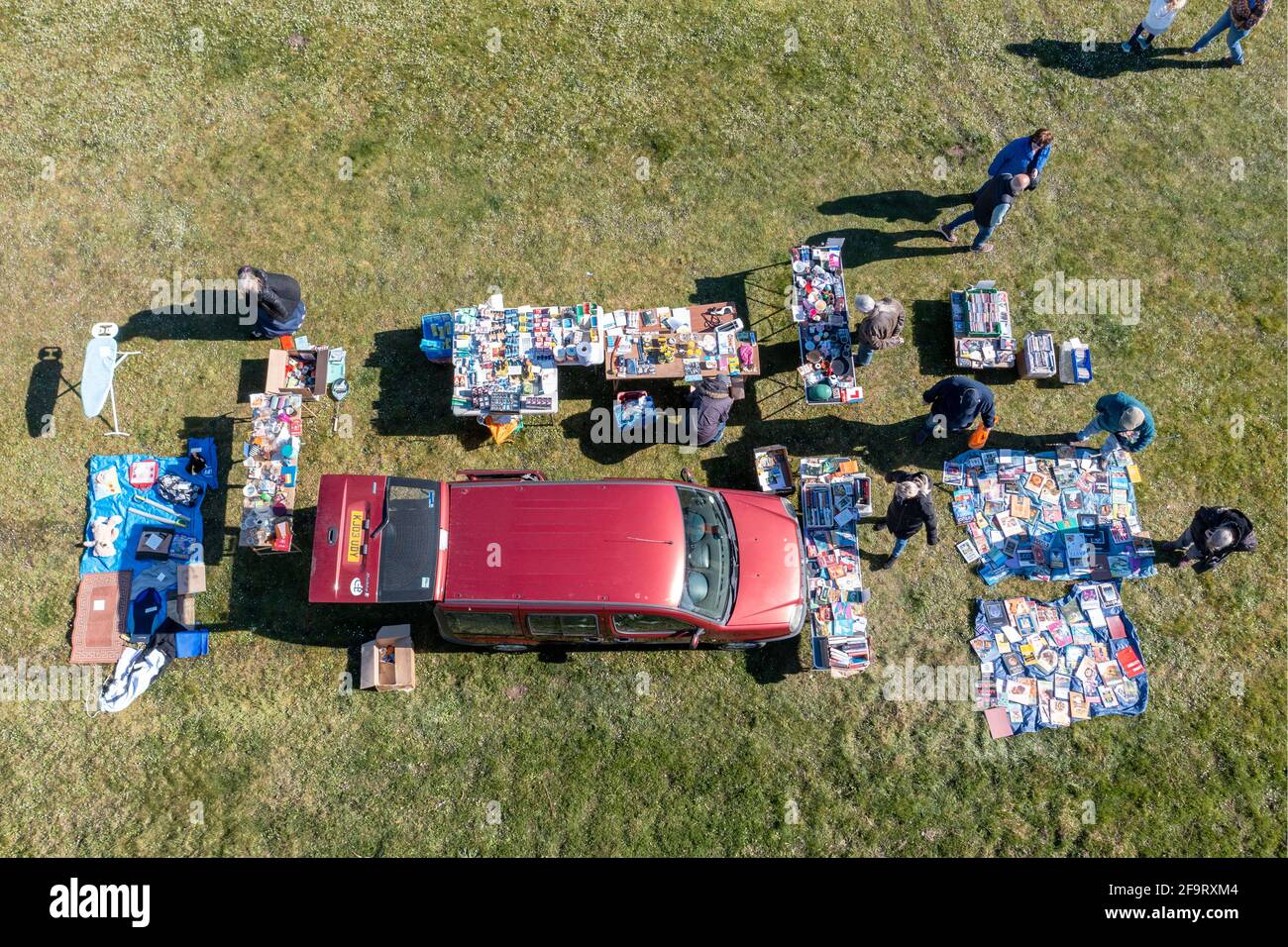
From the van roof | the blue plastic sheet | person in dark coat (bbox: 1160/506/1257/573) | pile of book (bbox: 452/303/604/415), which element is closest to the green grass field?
the blue plastic sheet

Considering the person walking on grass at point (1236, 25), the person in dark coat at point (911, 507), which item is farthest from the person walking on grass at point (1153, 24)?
the person in dark coat at point (911, 507)

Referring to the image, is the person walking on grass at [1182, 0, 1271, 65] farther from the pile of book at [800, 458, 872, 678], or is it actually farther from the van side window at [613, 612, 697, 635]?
the van side window at [613, 612, 697, 635]

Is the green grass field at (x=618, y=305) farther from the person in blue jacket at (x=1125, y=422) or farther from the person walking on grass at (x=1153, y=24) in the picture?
the person in blue jacket at (x=1125, y=422)

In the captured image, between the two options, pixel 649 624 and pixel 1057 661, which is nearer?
pixel 649 624

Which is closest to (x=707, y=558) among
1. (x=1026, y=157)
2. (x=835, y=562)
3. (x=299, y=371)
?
(x=835, y=562)

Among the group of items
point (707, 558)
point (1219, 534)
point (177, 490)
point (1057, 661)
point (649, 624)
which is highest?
point (177, 490)

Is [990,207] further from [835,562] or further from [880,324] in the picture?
[835,562]
